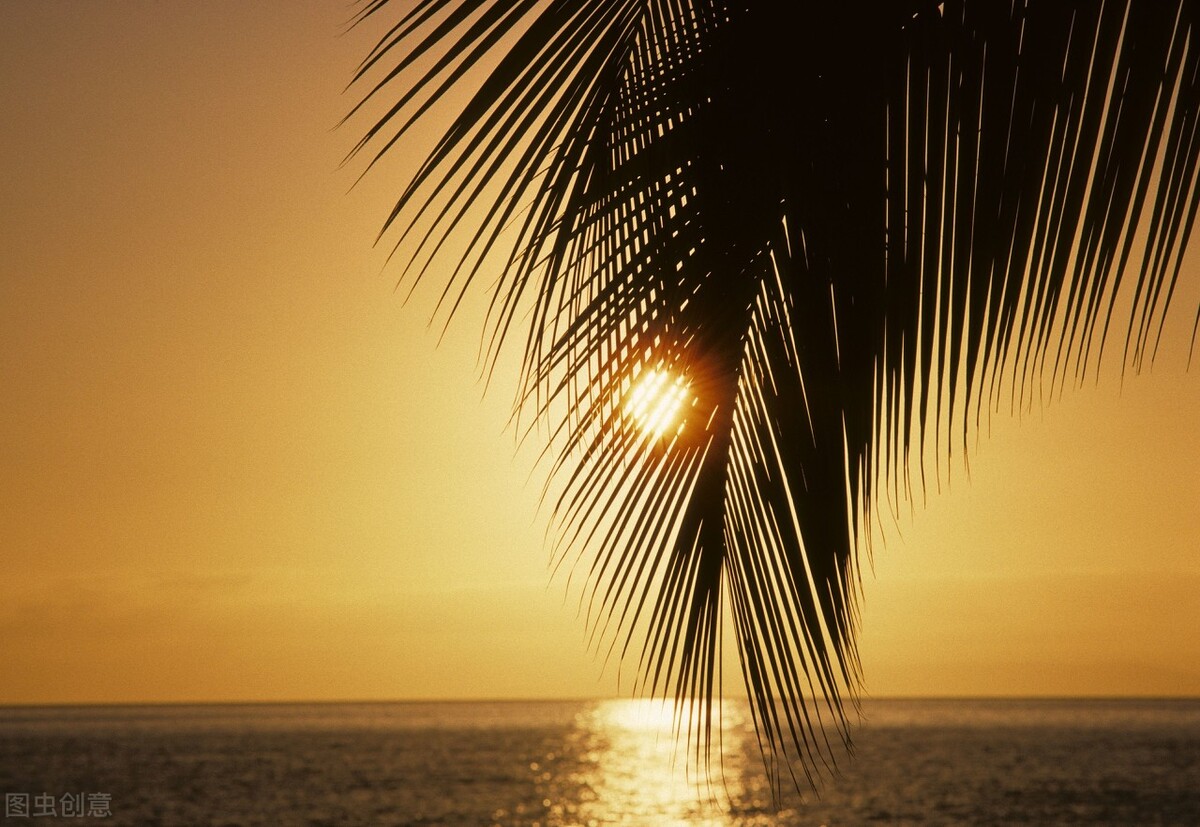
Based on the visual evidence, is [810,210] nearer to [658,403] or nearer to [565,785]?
[658,403]

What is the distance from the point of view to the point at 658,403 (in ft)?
6.89

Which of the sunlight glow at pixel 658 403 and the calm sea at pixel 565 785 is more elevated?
the sunlight glow at pixel 658 403

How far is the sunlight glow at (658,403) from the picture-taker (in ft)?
6.72

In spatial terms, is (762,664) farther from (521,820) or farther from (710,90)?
(521,820)

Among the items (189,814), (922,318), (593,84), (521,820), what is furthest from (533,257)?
(189,814)

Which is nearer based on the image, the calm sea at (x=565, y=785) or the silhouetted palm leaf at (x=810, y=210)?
the silhouetted palm leaf at (x=810, y=210)

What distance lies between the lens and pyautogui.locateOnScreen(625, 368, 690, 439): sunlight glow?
80.7 inches

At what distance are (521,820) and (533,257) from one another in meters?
37.2

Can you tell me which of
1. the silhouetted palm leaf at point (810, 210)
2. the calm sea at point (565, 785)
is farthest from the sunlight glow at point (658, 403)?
the calm sea at point (565, 785)

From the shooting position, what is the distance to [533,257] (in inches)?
74.3

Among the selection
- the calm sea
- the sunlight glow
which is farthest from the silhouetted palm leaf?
the calm sea

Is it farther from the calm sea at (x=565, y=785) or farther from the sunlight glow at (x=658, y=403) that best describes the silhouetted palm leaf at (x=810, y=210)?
the calm sea at (x=565, y=785)

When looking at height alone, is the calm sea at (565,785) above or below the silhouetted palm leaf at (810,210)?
below

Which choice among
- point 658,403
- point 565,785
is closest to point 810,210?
point 658,403
